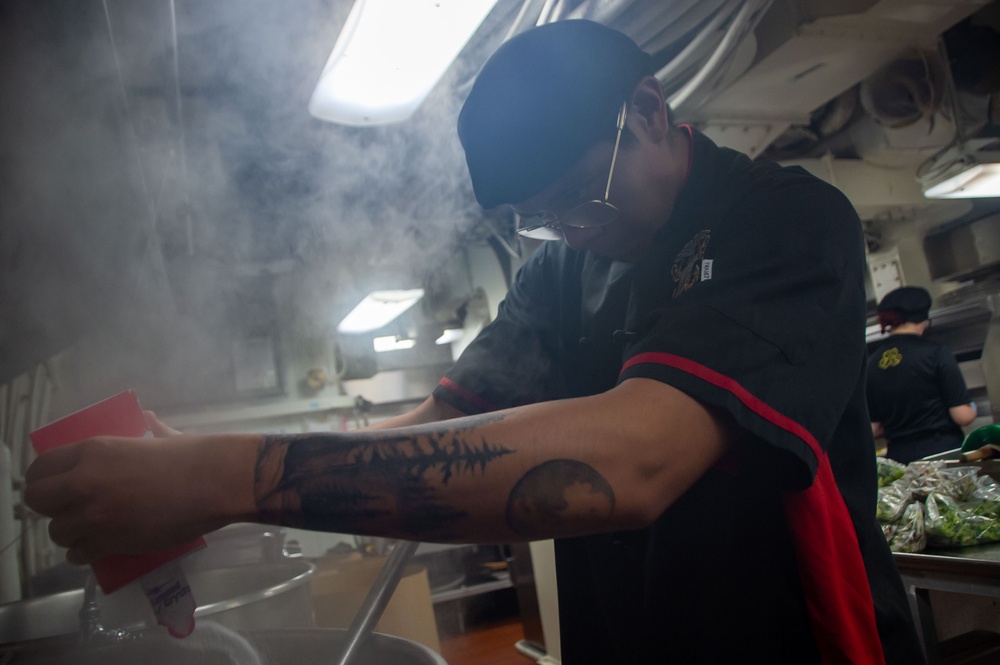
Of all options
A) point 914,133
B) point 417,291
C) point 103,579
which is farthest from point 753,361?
point 417,291

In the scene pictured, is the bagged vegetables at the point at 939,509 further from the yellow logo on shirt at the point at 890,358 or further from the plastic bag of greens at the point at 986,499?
the yellow logo on shirt at the point at 890,358

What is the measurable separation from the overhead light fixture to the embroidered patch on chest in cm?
291

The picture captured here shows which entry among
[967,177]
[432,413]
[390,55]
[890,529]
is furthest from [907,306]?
[432,413]

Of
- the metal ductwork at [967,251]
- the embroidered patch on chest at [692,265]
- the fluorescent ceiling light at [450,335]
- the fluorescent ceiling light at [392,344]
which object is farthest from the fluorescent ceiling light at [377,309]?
the metal ductwork at [967,251]

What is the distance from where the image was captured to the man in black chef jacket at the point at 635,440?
629mm

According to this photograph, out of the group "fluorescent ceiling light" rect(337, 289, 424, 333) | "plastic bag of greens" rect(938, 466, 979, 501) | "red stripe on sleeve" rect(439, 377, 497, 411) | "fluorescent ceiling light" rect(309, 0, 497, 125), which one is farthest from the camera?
"fluorescent ceiling light" rect(337, 289, 424, 333)

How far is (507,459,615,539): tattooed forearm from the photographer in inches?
25.1

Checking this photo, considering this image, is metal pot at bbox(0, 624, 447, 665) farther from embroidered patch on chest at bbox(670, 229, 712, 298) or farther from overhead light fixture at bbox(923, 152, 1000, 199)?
overhead light fixture at bbox(923, 152, 1000, 199)

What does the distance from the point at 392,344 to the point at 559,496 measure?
18.0 ft

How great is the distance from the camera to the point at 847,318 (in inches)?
29.2

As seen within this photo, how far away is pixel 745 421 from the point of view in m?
0.65

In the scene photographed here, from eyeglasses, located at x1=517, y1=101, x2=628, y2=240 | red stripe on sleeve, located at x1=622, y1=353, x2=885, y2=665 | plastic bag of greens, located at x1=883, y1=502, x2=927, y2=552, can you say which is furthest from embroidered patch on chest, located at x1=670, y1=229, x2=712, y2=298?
plastic bag of greens, located at x1=883, y1=502, x2=927, y2=552

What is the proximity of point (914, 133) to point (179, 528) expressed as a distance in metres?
3.42

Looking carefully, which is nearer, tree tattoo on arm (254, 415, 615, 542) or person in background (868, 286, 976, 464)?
tree tattoo on arm (254, 415, 615, 542)
